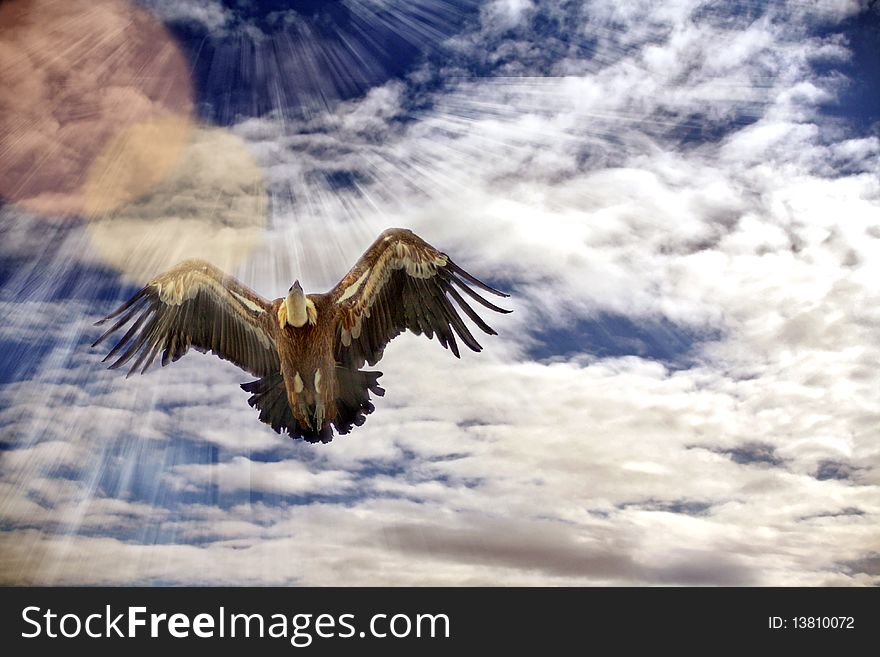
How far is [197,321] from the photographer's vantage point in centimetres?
1234

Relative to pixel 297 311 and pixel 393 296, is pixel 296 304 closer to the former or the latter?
pixel 297 311

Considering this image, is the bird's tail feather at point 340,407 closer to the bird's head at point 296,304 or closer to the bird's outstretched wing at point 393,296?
the bird's outstretched wing at point 393,296

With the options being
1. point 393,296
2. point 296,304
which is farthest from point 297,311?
point 393,296

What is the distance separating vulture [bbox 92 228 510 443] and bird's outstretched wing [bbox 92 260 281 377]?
0.08 ft

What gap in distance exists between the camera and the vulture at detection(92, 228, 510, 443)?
442 inches

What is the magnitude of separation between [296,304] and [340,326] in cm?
91

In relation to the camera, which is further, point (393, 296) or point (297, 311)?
point (393, 296)

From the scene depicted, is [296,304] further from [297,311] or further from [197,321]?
[197,321]

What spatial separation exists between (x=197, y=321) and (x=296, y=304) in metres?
2.48

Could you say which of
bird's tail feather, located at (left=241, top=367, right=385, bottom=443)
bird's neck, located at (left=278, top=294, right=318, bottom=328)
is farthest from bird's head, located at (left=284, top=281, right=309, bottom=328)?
bird's tail feather, located at (left=241, top=367, right=385, bottom=443)

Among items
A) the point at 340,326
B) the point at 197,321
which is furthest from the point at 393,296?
the point at 197,321

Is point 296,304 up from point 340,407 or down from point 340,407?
up

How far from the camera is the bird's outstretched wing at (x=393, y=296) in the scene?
11391 millimetres

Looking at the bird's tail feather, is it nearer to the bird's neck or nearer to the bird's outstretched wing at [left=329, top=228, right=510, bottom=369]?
the bird's outstretched wing at [left=329, top=228, right=510, bottom=369]
